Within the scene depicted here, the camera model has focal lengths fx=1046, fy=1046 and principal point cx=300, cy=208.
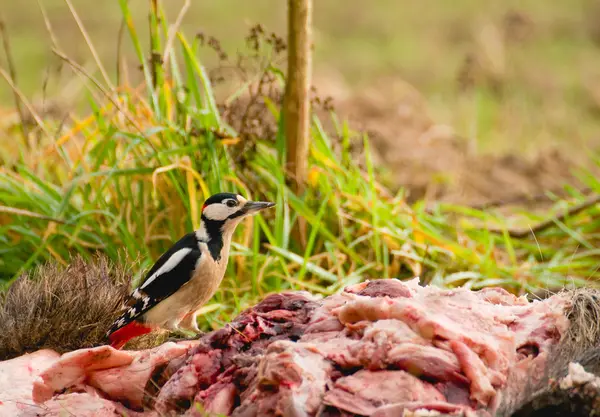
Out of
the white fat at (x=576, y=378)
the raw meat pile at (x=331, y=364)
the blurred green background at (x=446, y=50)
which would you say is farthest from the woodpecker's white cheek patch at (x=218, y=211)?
the blurred green background at (x=446, y=50)

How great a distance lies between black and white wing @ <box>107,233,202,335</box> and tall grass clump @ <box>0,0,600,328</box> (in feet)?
2.72

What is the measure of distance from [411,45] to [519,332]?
1017cm

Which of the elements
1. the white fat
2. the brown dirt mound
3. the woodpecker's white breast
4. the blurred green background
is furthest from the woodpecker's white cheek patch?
the blurred green background

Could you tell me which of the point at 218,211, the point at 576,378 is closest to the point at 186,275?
the point at 218,211

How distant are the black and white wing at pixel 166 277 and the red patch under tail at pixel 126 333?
0.05m

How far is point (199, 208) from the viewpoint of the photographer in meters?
5.59

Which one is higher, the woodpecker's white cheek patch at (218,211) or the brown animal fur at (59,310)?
the woodpecker's white cheek patch at (218,211)

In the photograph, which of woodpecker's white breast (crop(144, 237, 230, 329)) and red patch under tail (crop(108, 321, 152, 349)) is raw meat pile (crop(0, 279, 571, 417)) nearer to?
red patch under tail (crop(108, 321, 152, 349))

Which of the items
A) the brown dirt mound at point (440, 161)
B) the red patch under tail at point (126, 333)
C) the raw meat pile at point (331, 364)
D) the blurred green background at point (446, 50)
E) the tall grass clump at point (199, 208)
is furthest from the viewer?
the blurred green background at point (446, 50)

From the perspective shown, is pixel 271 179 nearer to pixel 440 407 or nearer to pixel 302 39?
pixel 302 39

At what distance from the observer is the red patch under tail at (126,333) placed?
4297 millimetres

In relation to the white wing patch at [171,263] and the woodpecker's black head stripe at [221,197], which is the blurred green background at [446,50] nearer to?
the woodpecker's black head stripe at [221,197]

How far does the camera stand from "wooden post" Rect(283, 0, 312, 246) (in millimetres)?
5535

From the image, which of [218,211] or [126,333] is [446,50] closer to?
[218,211]
